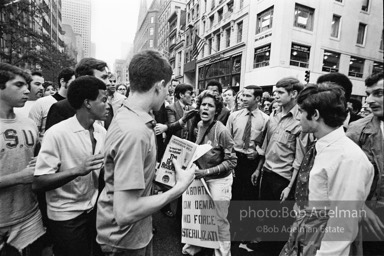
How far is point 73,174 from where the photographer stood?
70.8 inches

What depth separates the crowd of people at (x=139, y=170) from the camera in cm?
140

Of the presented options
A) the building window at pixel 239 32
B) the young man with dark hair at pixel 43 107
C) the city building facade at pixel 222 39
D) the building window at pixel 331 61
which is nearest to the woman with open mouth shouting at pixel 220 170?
the young man with dark hair at pixel 43 107

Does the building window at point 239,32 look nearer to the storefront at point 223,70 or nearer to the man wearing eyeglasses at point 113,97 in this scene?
the storefront at point 223,70

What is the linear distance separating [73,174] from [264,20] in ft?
65.9

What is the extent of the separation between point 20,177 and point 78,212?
57cm

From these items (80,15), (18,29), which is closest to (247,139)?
(18,29)

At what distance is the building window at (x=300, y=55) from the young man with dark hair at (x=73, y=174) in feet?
58.0

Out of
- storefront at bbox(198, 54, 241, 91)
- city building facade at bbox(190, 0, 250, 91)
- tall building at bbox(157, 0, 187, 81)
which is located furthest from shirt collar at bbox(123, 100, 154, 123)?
tall building at bbox(157, 0, 187, 81)

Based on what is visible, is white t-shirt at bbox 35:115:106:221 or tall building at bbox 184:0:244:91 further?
tall building at bbox 184:0:244:91

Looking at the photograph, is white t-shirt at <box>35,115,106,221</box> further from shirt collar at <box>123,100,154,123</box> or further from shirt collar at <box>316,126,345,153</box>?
shirt collar at <box>316,126,345,153</box>

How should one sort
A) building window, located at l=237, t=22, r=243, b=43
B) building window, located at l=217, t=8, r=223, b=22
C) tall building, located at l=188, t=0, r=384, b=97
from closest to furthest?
tall building, located at l=188, t=0, r=384, b=97, building window, located at l=237, t=22, r=243, b=43, building window, located at l=217, t=8, r=223, b=22

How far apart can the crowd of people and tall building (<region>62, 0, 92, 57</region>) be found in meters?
82.3

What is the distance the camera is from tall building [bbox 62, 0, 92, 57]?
72438mm

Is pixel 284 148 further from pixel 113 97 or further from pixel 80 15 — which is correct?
pixel 80 15
